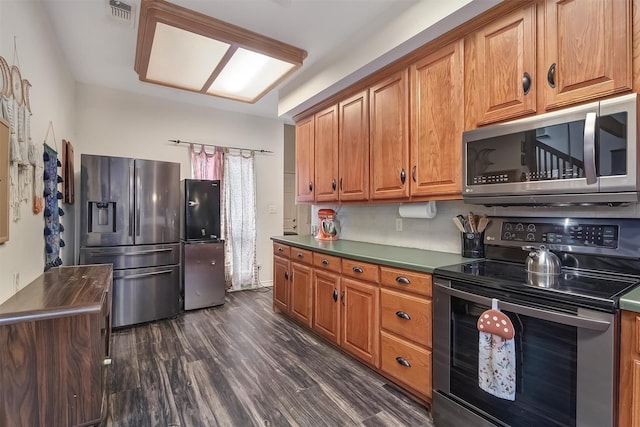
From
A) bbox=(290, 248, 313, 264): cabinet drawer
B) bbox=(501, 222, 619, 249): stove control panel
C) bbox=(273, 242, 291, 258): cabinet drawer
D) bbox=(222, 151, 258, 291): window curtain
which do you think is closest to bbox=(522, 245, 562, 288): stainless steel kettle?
bbox=(501, 222, 619, 249): stove control panel

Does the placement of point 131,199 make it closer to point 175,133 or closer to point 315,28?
point 175,133

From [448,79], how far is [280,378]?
2.41 m

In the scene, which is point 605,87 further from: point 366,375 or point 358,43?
point 366,375

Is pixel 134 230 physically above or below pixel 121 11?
below

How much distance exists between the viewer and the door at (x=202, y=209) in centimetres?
385

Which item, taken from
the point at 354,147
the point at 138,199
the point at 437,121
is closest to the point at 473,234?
the point at 437,121

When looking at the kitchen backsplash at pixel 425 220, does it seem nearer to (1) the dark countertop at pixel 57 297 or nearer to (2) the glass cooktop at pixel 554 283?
(2) the glass cooktop at pixel 554 283

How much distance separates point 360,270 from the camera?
7.56 ft

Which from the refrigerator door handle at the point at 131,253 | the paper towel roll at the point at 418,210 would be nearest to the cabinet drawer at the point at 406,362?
the paper towel roll at the point at 418,210

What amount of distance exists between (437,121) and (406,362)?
1.61 meters

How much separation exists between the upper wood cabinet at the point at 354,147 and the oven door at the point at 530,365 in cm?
129

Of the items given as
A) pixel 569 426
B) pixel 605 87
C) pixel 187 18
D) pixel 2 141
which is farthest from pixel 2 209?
pixel 605 87

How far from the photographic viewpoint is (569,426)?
1.24 meters

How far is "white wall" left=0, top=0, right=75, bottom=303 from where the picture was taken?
1.66 m
